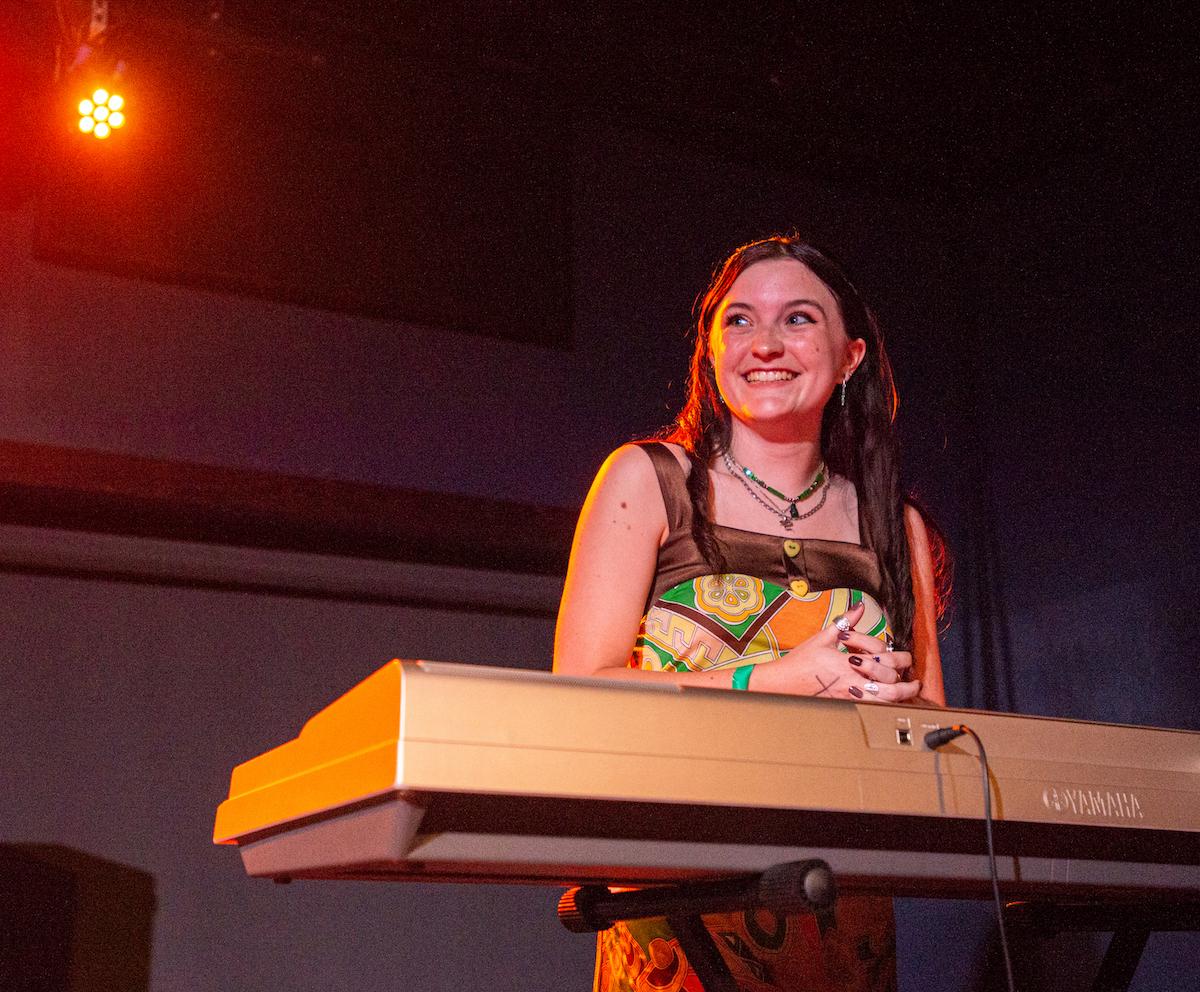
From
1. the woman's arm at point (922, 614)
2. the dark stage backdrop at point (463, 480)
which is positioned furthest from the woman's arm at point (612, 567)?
the dark stage backdrop at point (463, 480)

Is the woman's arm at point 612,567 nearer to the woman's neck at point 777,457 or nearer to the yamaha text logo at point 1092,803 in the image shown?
the woman's neck at point 777,457

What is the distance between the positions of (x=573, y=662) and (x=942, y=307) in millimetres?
3186

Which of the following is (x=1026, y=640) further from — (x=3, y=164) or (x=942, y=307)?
(x=3, y=164)

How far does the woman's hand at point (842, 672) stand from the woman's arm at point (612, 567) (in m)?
0.20

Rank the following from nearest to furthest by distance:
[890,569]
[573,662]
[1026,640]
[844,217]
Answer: [573,662] < [890,569] < [1026,640] < [844,217]

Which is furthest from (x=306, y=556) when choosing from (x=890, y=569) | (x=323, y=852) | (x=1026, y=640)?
(x=323, y=852)

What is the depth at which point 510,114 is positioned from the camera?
3.66 metres

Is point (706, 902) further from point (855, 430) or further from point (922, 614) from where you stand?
point (855, 430)

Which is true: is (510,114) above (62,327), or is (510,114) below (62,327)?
above

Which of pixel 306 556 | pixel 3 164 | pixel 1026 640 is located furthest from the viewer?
pixel 1026 640

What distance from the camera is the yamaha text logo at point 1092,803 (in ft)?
3.00

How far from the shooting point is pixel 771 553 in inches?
53.1

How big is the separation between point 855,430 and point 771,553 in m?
0.33

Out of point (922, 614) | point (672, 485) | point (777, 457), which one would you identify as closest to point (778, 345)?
point (777, 457)
